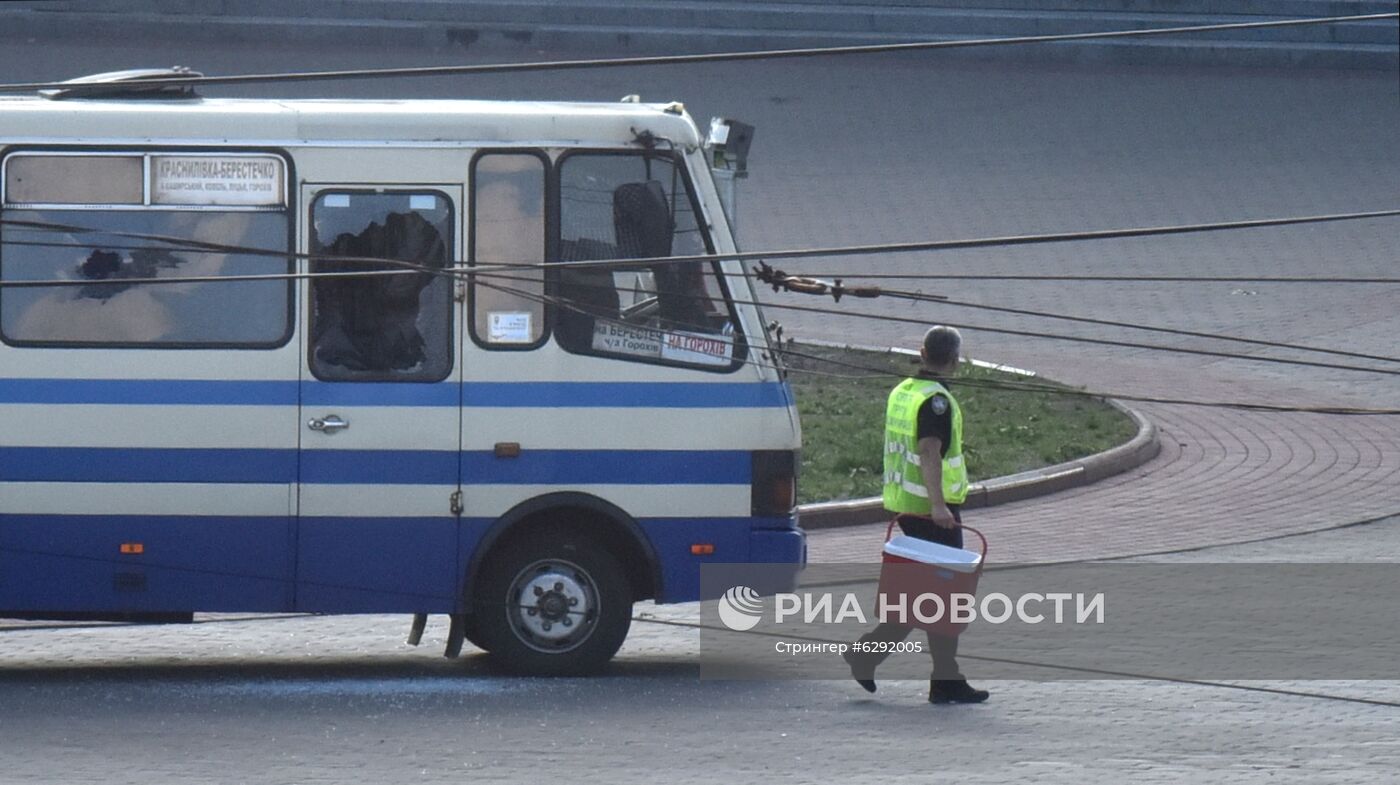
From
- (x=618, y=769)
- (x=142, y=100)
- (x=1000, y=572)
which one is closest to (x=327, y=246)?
(x=142, y=100)

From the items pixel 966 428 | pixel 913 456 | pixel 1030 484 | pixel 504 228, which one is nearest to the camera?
pixel 913 456

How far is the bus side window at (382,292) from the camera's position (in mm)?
8992

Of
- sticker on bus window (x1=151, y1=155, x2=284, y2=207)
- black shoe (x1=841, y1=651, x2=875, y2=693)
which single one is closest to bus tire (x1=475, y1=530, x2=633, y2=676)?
black shoe (x1=841, y1=651, x2=875, y2=693)

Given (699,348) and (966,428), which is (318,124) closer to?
(699,348)

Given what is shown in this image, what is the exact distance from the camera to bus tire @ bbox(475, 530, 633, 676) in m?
9.15

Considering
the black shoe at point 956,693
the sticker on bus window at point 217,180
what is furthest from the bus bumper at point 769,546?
the sticker on bus window at point 217,180

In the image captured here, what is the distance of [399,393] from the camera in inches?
355

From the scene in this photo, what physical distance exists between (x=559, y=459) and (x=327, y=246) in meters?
1.40

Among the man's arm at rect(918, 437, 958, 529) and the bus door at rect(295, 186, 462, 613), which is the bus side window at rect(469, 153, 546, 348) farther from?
the man's arm at rect(918, 437, 958, 529)

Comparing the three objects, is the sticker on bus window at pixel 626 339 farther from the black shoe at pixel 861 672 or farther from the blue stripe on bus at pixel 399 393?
the black shoe at pixel 861 672

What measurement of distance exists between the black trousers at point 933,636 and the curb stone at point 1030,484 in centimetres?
366

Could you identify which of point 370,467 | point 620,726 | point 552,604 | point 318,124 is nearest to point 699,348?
point 552,604

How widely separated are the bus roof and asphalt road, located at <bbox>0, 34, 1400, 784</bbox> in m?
2.45

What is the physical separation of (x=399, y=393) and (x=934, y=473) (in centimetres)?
239
